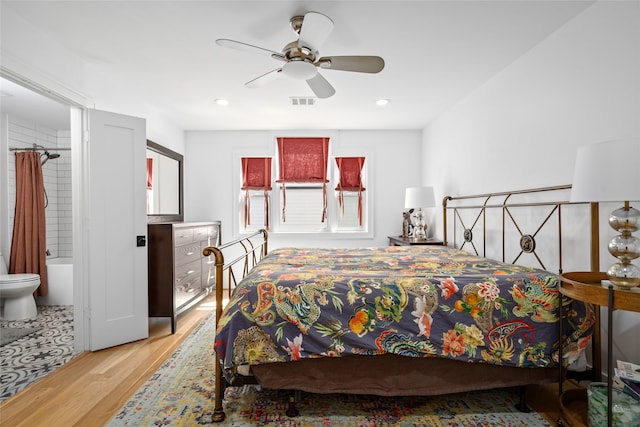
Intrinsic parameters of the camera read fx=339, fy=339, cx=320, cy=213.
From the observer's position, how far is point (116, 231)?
2.90m

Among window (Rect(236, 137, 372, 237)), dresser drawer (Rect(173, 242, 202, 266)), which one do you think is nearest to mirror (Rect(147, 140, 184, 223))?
dresser drawer (Rect(173, 242, 202, 266))

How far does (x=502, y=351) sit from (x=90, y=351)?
3.04 metres

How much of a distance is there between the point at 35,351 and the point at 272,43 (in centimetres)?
309

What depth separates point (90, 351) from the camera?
2.78m

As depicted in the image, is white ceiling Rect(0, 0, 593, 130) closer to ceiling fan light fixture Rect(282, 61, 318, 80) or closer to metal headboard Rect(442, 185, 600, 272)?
ceiling fan light fixture Rect(282, 61, 318, 80)

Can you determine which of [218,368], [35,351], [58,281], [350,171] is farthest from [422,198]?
[58,281]

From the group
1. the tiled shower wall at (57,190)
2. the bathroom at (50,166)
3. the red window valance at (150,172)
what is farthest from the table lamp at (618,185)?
the tiled shower wall at (57,190)

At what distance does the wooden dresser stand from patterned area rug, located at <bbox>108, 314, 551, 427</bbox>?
3.57 feet

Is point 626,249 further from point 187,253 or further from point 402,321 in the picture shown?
point 187,253

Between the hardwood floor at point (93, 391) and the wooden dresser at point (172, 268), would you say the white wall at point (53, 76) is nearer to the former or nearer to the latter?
the wooden dresser at point (172, 268)

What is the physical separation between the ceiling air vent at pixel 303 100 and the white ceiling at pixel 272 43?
0.10m

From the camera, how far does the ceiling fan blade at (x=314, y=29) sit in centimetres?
181

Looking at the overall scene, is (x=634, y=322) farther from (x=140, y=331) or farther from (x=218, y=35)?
(x=140, y=331)

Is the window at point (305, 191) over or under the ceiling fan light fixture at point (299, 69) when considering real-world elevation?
under
